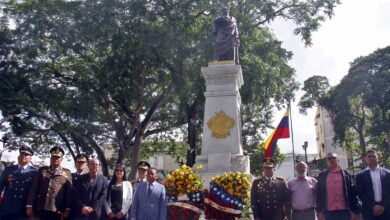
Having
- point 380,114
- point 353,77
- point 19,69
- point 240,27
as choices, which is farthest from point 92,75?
point 380,114

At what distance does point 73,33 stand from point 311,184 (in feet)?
51.6

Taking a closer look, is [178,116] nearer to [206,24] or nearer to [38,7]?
[206,24]

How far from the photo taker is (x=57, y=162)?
6.56 metres

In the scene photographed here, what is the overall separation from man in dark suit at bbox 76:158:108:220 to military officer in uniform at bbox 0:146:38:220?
31.3 inches

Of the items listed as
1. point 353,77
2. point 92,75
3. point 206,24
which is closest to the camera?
point 206,24

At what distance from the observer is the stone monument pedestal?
10.7 meters

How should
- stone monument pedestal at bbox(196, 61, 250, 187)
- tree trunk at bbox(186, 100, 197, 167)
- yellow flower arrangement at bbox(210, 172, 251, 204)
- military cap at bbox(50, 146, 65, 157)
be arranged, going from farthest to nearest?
tree trunk at bbox(186, 100, 197, 167)
stone monument pedestal at bbox(196, 61, 250, 187)
yellow flower arrangement at bbox(210, 172, 251, 204)
military cap at bbox(50, 146, 65, 157)

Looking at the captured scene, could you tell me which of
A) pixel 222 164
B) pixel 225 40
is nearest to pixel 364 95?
pixel 225 40

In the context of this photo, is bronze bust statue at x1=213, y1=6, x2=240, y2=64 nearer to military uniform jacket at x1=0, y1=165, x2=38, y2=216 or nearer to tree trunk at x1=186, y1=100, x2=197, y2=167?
military uniform jacket at x1=0, y1=165, x2=38, y2=216

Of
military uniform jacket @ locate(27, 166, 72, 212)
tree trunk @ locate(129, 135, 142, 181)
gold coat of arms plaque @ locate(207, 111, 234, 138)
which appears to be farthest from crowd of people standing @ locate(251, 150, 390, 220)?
tree trunk @ locate(129, 135, 142, 181)

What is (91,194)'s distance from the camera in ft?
21.1

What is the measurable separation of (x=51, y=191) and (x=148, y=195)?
1.50 m

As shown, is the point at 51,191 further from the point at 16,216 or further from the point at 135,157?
the point at 135,157

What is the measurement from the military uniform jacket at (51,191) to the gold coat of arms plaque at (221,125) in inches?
212
